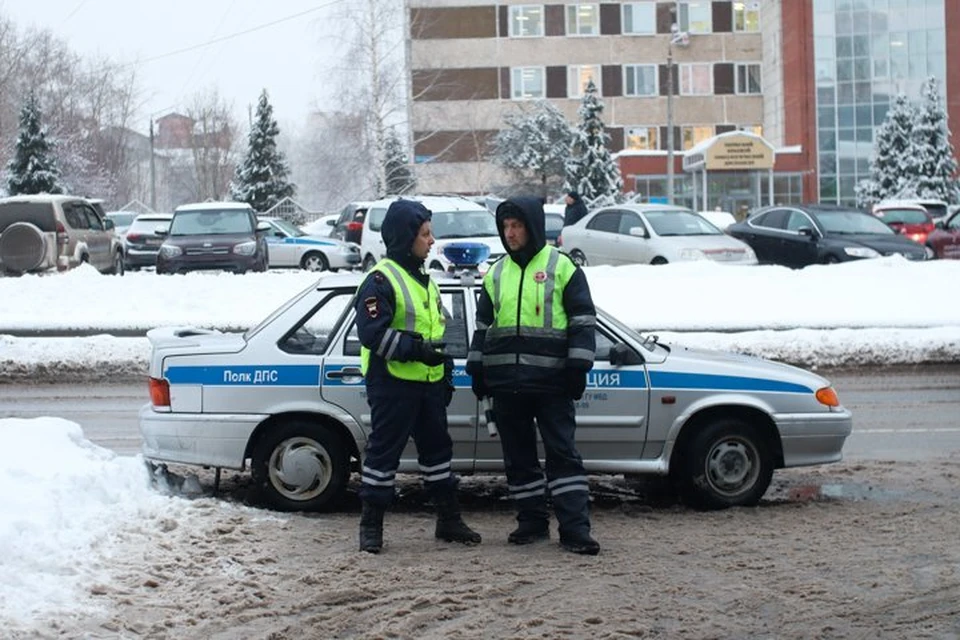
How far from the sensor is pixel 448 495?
23.9ft

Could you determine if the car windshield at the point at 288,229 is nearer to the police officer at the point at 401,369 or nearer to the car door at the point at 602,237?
the car door at the point at 602,237

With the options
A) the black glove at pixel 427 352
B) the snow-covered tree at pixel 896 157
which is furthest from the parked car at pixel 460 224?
the snow-covered tree at pixel 896 157

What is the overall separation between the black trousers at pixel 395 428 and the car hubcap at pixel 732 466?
6.24 ft

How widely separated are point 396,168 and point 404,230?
51146 millimetres

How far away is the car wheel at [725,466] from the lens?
8.31 meters

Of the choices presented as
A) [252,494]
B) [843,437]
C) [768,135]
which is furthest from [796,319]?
[768,135]

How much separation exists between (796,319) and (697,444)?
1111 centimetres

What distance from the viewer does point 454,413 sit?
822 cm

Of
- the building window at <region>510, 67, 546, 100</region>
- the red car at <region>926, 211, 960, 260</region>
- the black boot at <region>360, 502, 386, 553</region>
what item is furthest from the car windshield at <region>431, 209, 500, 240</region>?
the building window at <region>510, 67, 546, 100</region>

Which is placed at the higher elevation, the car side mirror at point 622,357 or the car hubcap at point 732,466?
the car side mirror at point 622,357

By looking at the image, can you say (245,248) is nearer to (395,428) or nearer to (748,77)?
(395,428)

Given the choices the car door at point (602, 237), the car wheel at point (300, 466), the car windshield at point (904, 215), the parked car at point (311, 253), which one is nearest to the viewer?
the car wheel at point (300, 466)

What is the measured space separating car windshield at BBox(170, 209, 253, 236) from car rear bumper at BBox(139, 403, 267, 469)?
18780 millimetres

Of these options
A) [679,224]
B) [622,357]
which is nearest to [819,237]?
[679,224]
